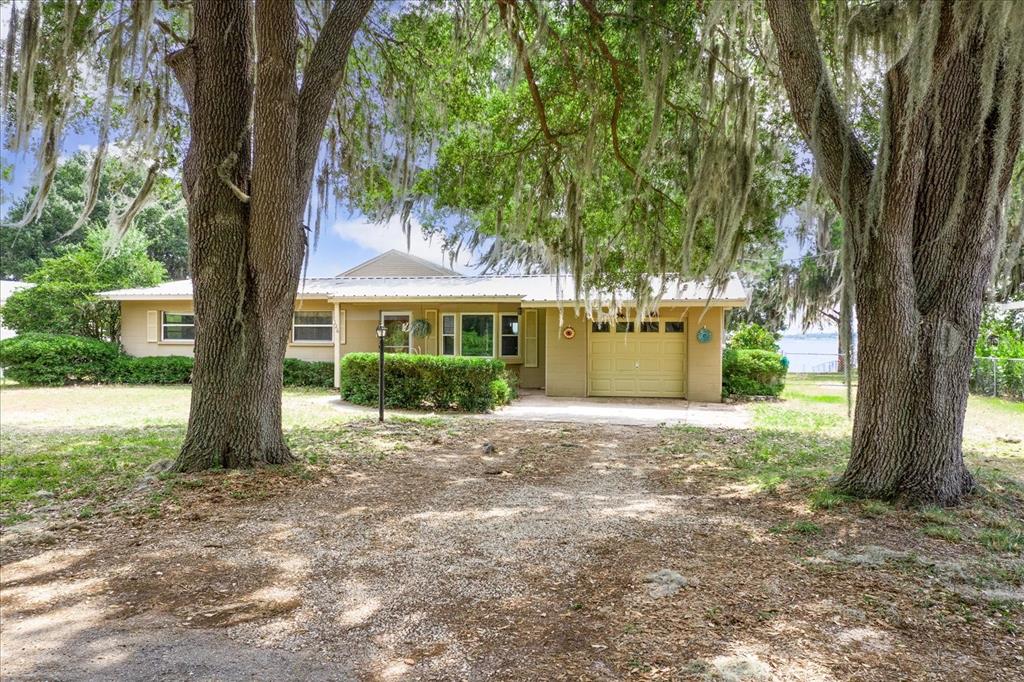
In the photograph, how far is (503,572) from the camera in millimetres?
3346

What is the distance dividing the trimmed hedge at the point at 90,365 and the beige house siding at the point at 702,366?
8.98m

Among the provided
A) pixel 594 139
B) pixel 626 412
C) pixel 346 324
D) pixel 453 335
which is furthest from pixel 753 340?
pixel 594 139

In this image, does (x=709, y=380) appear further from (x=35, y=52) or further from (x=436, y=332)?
(x=35, y=52)

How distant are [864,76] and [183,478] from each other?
7.18 meters

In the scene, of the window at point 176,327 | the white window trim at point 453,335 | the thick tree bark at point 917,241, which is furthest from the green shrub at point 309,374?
the thick tree bark at point 917,241

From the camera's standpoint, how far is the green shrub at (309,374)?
1548 cm

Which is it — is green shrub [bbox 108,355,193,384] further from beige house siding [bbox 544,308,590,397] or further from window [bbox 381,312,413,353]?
beige house siding [bbox 544,308,590,397]

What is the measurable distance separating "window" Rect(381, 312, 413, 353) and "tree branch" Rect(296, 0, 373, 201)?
9.62 m

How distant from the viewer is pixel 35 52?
4613 mm

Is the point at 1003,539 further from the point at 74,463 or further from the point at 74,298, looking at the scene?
the point at 74,298

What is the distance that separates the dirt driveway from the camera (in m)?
2.39

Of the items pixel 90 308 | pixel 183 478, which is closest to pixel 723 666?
pixel 183 478

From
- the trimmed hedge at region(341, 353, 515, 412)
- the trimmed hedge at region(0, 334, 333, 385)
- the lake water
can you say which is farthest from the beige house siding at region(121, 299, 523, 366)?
the lake water

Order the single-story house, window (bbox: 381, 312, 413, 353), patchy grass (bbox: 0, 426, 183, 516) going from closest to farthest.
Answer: patchy grass (bbox: 0, 426, 183, 516) < the single-story house < window (bbox: 381, 312, 413, 353)
